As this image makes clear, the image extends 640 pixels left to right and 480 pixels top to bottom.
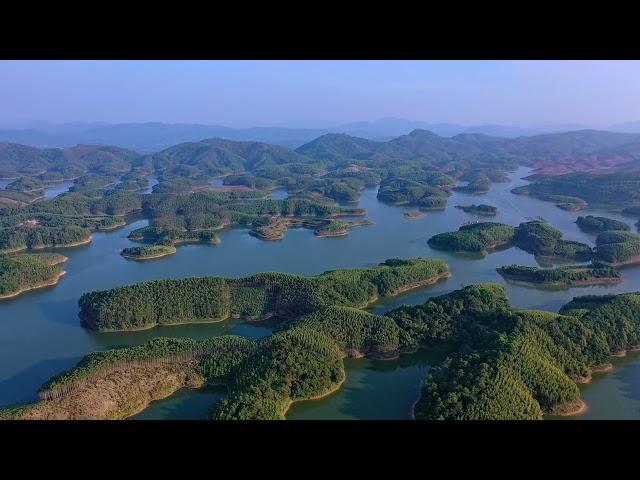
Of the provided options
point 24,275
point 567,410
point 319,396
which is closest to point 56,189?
point 24,275

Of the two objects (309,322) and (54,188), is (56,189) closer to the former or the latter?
(54,188)

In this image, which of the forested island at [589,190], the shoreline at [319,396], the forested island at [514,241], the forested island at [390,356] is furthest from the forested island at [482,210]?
the shoreline at [319,396]

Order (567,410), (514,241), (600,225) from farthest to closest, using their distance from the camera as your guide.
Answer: (600,225)
(514,241)
(567,410)

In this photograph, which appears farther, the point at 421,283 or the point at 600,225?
the point at 600,225

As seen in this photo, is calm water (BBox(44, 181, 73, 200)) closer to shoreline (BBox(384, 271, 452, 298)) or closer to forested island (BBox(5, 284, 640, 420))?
shoreline (BBox(384, 271, 452, 298))

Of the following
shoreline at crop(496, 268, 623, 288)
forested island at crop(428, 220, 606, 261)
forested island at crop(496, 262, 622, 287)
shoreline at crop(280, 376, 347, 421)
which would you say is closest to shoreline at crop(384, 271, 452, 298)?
forested island at crop(496, 262, 622, 287)
